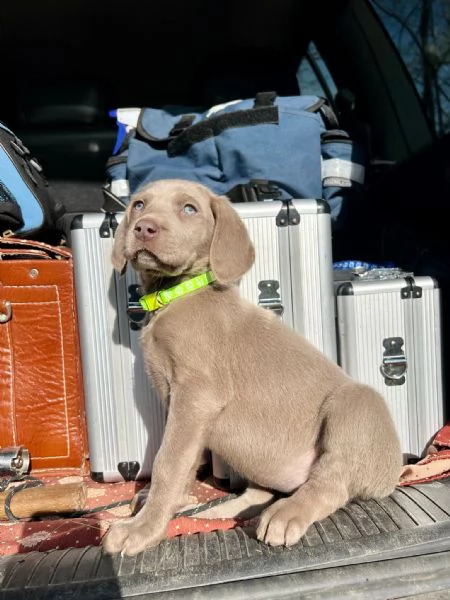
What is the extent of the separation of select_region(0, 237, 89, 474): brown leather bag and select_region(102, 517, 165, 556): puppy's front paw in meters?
0.76

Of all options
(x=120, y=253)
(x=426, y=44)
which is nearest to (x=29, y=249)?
(x=120, y=253)

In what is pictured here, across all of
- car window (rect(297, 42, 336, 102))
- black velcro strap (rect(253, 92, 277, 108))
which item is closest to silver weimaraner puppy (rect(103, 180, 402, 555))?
black velcro strap (rect(253, 92, 277, 108))

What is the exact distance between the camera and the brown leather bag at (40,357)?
244cm

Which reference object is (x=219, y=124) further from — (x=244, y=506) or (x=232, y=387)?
(x=244, y=506)

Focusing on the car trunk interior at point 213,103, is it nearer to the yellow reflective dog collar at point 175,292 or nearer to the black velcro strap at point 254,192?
the yellow reflective dog collar at point 175,292

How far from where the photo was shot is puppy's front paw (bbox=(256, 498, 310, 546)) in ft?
5.57

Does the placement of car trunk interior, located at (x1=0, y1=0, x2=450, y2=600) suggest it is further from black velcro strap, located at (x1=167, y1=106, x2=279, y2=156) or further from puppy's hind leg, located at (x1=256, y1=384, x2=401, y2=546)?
black velcro strap, located at (x1=167, y1=106, x2=279, y2=156)

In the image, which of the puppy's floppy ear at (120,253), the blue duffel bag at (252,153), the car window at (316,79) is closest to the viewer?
the puppy's floppy ear at (120,253)

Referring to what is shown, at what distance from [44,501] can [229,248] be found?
1.09 m

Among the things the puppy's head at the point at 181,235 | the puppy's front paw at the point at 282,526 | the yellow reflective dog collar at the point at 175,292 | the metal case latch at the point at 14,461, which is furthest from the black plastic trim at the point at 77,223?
the puppy's front paw at the point at 282,526

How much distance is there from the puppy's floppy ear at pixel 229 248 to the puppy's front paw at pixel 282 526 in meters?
0.73

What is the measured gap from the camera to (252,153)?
9.62ft

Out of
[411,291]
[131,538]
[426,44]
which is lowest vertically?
[131,538]

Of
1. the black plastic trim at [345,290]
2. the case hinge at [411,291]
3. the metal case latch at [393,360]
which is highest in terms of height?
the black plastic trim at [345,290]
